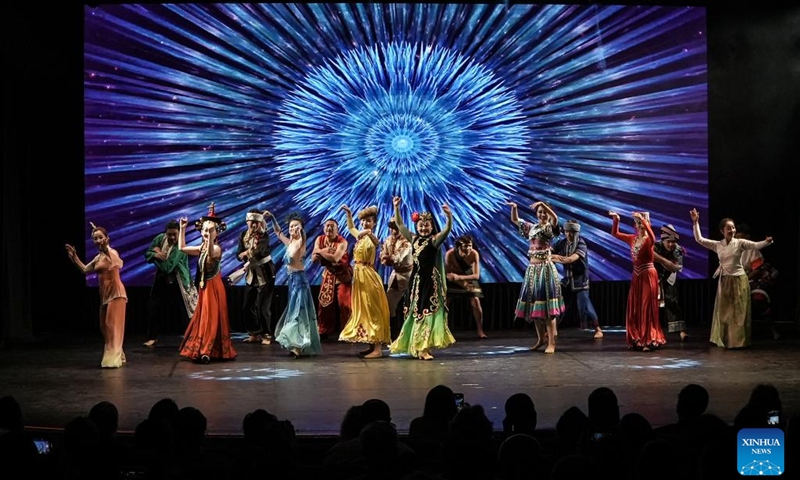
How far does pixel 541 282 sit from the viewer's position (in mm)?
9688

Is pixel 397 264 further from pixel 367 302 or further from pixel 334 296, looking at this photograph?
pixel 367 302

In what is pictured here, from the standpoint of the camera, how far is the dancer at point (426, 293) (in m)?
9.18

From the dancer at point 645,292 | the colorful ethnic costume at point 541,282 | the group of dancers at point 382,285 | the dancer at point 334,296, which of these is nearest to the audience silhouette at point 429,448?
the group of dancers at point 382,285

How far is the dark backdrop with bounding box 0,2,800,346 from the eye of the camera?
11141 millimetres

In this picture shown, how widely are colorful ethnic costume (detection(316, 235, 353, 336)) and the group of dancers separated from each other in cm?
1

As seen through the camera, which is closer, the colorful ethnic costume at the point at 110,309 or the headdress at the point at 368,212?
the colorful ethnic costume at the point at 110,309

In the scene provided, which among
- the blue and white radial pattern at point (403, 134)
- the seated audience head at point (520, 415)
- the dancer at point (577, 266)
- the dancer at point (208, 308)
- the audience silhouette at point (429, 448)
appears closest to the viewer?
the audience silhouette at point (429, 448)

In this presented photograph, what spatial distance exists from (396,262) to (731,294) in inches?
135

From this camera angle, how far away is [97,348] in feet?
33.8

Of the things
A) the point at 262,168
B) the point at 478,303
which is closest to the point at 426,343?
the point at 478,303

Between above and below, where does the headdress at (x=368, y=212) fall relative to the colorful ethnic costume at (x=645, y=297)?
above

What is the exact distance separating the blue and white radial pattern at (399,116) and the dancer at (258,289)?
0.78 meters

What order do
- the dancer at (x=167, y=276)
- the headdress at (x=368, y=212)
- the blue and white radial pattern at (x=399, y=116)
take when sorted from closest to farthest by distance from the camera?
the headdress at (x=368, y=212) < the dancer at (x=167, y=276) < the blue and white radial pattern at (x=399, y=116)

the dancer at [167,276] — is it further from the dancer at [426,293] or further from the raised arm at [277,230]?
the dancer at [426,293]
